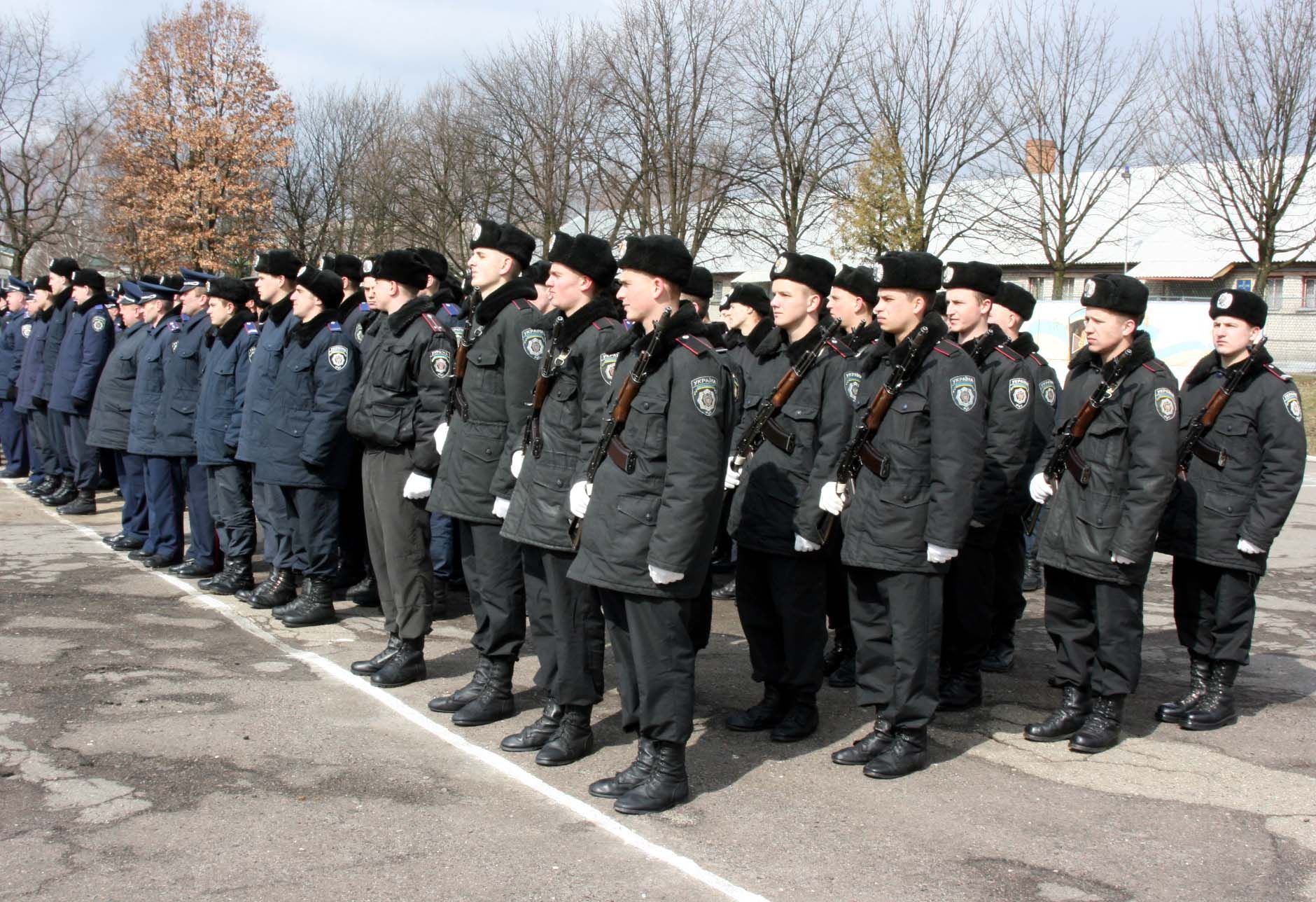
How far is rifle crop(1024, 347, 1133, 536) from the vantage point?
5.37 metres

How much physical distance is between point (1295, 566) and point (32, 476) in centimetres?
1224

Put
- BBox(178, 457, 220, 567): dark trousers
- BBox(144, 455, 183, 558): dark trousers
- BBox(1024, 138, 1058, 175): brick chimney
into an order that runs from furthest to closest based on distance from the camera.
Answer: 1. BBox(1024, 138, 1058, 175): brick chimney
2. BBox(144, 455, 183, 558): dark trousers
3. BBox(178, 457, 220, 567): dark trousers

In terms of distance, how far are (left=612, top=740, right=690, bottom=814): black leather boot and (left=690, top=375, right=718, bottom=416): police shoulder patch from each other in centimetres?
128

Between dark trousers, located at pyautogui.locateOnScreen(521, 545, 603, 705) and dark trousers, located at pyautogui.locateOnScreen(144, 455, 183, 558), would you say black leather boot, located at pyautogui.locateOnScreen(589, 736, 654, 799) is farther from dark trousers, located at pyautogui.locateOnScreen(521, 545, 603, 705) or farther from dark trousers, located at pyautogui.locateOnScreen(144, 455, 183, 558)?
dark trousers, located at pyautogui.locateOnScreen(144, 455, 183, 558)

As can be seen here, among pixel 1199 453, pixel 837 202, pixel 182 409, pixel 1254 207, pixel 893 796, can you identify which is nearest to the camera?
pixel 893 796

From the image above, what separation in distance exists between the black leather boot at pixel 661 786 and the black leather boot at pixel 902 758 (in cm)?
84

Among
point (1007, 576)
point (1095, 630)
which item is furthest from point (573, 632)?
point (1007, 576)

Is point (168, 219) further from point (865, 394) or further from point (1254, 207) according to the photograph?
point (865, 394)

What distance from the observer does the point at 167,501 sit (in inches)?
347

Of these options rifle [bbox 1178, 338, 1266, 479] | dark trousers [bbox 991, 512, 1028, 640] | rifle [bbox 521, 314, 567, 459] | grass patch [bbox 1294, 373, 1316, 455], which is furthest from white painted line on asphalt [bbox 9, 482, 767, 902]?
grass patch [bbox 1294, 373, 1316, 455]

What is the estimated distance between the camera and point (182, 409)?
8.53 meters

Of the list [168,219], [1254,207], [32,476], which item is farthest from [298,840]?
[168,219]

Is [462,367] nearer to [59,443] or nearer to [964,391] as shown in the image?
[964,391]

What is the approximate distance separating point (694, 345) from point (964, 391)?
1234 millimetres
